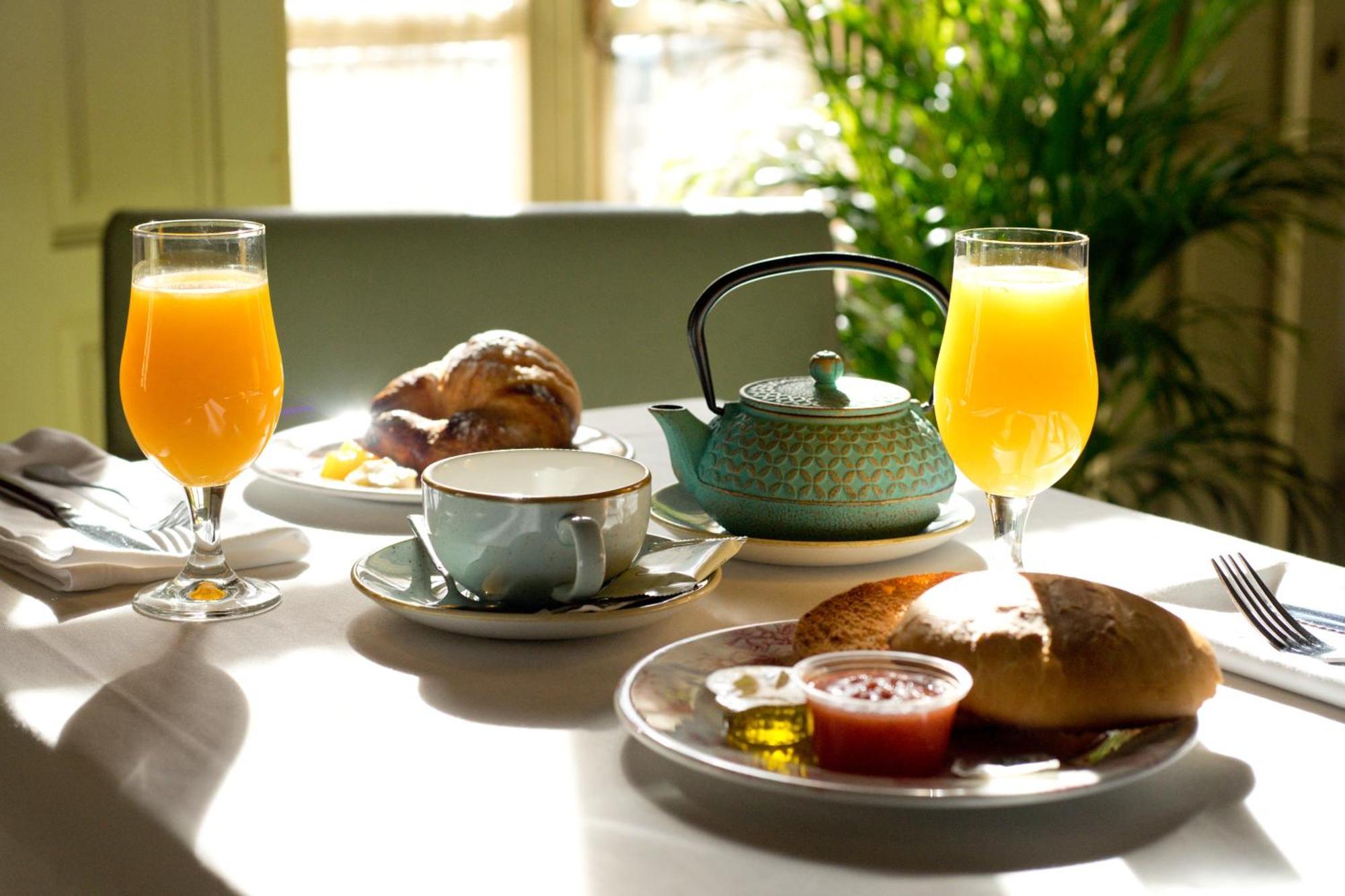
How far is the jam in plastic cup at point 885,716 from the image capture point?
0.59m

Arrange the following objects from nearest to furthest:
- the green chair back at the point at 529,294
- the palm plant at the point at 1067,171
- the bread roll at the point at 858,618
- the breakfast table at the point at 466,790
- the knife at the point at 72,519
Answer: the breakfast table at the point at 466,790 < the bread roll at the point at 858,618 < the knife at the point at 72,519 < the green chair back at the point at 529,294 < the palm plant at the point at 1067,171

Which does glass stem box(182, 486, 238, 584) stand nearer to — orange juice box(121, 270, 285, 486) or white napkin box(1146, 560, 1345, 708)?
orange juice box(121, 270, 285, 486)

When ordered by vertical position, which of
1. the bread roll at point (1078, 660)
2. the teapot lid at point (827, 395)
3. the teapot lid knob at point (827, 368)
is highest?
the teapot lid knob at point (827, 368)

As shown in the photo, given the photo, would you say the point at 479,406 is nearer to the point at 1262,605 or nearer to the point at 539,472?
the point at 539,472

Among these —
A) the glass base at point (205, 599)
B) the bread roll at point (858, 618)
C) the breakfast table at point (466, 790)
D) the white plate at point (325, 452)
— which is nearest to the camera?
the breakfast table at point (466, 790)

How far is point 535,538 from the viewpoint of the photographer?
80cm

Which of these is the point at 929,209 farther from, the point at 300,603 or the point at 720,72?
the point at 300,603

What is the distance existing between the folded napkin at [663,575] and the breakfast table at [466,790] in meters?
0.03

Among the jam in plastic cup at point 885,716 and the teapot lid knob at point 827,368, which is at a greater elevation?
the teapot lid knob at point 827,368

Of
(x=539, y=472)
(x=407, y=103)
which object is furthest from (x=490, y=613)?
(x=407, y=103)

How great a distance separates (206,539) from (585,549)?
0.97 feet

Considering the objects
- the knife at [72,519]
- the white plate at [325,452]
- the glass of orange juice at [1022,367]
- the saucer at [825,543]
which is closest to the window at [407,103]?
the white plate at [325,452]

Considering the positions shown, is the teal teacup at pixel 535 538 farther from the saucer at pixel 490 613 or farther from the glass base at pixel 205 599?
the glass base at pixel 205 599

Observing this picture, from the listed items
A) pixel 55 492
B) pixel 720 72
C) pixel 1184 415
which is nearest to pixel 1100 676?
pixel 55 492
